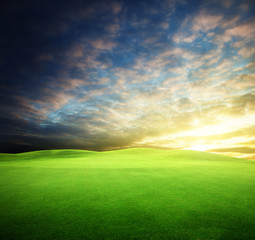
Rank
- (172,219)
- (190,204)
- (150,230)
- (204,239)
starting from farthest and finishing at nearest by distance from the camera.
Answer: (190,204) → (172,219) → (150,230) → (204,239)

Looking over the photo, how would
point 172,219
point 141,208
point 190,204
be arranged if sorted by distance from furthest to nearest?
point 190,204
point 141,208
point 172,219

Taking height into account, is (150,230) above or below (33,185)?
below

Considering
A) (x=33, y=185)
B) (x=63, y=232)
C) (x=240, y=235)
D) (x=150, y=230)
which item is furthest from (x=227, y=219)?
(x=33, y=185)

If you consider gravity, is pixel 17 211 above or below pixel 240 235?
above

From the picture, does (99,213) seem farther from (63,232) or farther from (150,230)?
(150,230)

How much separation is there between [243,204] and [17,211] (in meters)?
9.04

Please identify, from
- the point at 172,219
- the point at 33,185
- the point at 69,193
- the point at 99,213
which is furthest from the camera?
the point at 33,185

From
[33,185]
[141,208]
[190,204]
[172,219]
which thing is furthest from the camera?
[33,185]

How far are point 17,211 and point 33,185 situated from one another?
155 inches

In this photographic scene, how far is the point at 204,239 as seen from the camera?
161 inches

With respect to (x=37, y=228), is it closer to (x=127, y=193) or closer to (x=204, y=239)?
(x=127, y=193)

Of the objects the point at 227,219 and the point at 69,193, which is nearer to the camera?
the point at 227,219

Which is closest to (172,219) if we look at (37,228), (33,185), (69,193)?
A: (37,228)

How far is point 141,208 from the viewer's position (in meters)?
5.91
